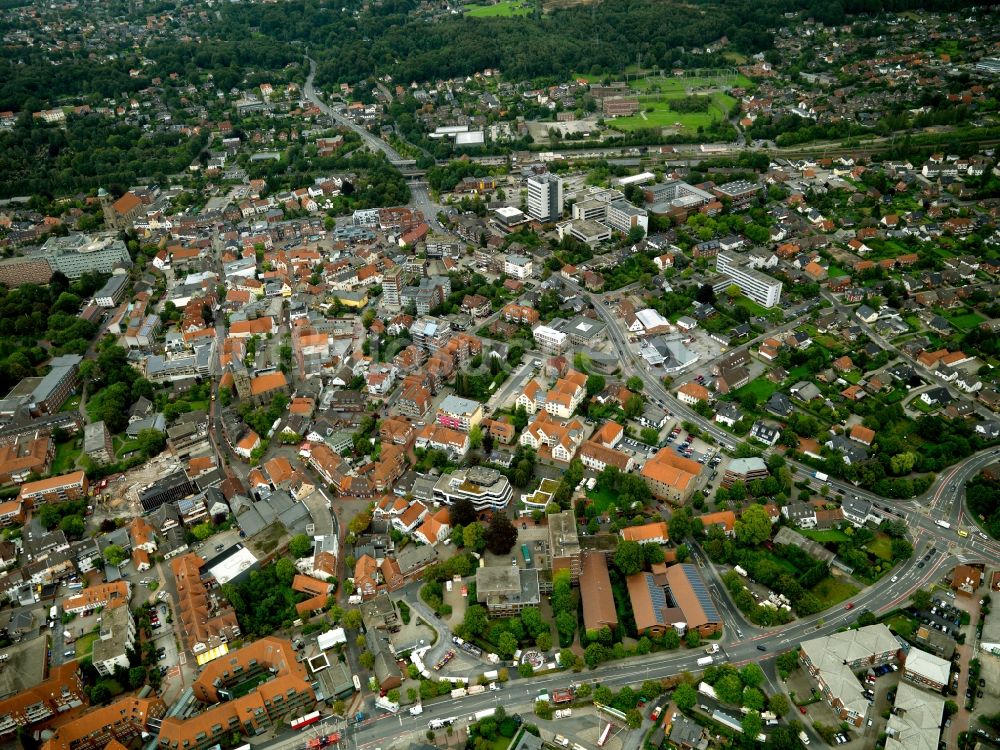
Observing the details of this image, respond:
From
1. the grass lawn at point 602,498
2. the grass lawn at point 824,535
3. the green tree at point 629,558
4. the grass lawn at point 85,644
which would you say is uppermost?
the green tree at point 629,558

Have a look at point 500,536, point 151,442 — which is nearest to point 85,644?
point 151,442

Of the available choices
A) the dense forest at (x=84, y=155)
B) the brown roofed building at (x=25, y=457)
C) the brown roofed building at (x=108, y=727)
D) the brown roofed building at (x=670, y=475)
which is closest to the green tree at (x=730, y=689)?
the brown roofed building at (x=670, y=475)

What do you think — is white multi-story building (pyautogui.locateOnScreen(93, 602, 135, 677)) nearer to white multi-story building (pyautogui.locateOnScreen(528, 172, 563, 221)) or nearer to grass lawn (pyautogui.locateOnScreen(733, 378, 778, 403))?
grass lawn (pyautogui.locateOnScreen(733, 378, 778, 403))

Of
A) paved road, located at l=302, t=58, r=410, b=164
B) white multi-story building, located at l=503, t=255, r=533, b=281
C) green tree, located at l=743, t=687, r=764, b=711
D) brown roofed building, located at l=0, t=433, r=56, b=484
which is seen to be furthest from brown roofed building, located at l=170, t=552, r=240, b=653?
paved road, located at l=302, t=58, r=410, b=164

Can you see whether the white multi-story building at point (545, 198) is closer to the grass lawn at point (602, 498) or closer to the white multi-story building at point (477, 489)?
the white multi-story building at point (477, 489)

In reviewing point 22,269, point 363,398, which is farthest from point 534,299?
point 22,269

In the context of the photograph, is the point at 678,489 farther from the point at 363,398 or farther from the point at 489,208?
the point at 489,208
